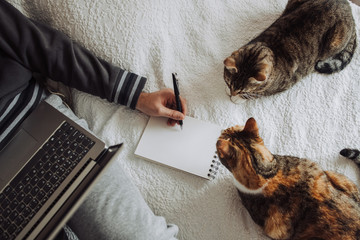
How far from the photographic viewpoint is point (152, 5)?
90 cm

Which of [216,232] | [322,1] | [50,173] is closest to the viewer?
[50,173]

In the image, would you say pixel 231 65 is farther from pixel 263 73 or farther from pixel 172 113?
pixel 172 113

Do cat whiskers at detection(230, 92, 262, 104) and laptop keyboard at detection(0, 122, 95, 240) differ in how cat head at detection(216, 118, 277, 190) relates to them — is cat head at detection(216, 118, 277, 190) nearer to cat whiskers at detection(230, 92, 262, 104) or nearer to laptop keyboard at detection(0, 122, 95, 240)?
cat whiskers at detection(230, 92, 262, 104)

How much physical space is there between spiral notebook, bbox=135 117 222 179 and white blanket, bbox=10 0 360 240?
3 centimetres

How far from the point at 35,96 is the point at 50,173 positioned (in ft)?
0.96

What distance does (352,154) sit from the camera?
81 cm

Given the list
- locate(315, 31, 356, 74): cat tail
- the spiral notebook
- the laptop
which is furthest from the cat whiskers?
the laptop

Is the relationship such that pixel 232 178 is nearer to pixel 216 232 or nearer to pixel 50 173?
pixel 216 232

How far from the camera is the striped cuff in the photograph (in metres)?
0.82

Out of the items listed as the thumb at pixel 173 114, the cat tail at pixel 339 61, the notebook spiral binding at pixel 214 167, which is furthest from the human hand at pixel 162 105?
the cat tail at pixel 339 61

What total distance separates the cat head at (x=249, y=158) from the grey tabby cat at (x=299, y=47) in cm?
18

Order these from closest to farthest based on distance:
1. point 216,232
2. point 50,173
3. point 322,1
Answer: point 50,173 < point 216,232 < point 322,1

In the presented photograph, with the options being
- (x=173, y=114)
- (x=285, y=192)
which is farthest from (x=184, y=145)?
(x=285, y=192)

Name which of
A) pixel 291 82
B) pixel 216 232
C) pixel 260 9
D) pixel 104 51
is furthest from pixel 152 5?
→ pixel 216 232
